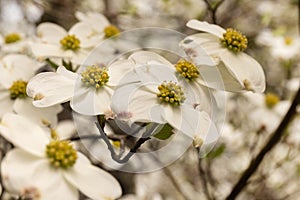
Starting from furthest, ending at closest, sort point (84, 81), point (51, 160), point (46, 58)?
point (46, 58) → point (84, 81) → point (51, 160)

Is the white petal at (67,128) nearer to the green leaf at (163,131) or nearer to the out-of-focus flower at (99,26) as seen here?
the out-of-focus flower at (99,26)

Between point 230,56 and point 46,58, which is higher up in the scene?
point 230,56

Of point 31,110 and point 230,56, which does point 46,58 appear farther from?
point 230,56

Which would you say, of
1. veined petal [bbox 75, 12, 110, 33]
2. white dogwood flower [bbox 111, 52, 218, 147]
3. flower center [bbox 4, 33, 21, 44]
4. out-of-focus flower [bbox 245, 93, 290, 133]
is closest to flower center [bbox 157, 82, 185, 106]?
white dogwood flower [bbox 111, 52, 218, 147]

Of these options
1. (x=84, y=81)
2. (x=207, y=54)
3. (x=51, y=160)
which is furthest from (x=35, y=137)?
(x=207, y=54)

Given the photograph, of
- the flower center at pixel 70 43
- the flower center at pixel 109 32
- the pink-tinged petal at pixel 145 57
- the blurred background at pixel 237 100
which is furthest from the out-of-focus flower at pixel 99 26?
the pink-tinged petal at pixel 145 57

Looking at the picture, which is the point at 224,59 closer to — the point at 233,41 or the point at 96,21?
the point at 233,41

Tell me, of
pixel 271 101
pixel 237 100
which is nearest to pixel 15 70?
→ pixel 271 101
